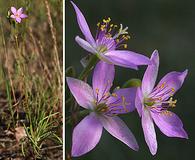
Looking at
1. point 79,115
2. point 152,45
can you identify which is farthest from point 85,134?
point 152,45

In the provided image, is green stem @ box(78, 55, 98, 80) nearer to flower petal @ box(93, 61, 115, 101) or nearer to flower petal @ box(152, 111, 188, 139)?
flower petal @ box(93, 61, 115, 101)

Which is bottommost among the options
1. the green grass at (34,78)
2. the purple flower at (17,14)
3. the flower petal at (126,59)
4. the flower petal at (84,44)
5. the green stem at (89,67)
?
the green grass at (34,78)

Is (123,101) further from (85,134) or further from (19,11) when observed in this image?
(19,11)

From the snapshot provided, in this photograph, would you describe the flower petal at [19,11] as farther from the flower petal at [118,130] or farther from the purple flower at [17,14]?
the flower petal at [118,130]

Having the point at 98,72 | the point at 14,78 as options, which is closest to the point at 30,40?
the point at 14,78

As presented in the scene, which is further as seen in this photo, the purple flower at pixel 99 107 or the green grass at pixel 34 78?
the green grass at pixel 34 78

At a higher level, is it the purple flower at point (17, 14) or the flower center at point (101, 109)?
the purple flower at point (17, 14)

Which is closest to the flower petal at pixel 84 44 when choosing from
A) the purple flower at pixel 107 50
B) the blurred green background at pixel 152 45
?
the purple flower at pixel 107 50
